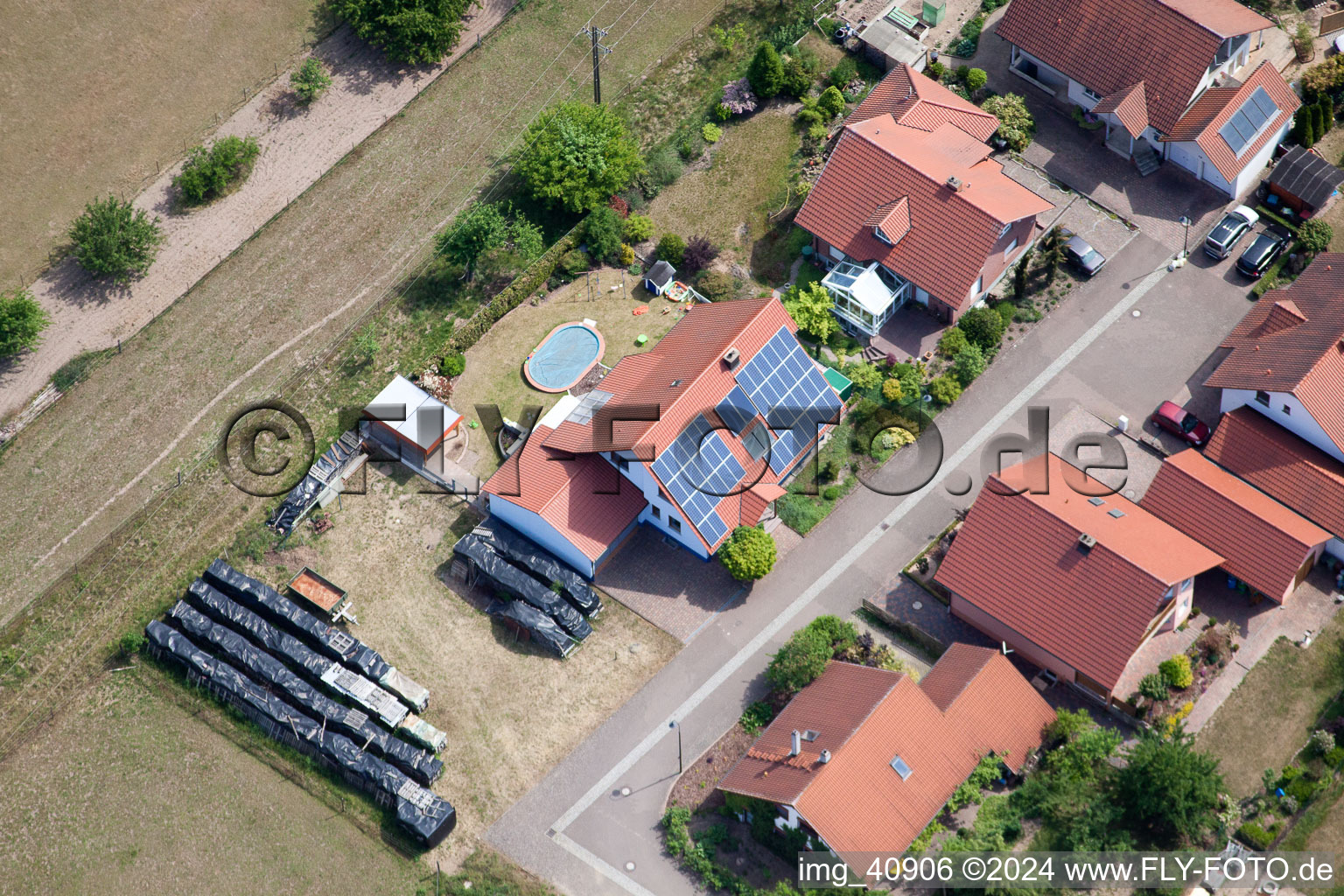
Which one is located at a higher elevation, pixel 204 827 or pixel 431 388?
pixel 431 388

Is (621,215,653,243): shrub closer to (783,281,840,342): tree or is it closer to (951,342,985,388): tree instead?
(783,281,840,342): tree

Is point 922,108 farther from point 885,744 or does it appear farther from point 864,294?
point 885,744

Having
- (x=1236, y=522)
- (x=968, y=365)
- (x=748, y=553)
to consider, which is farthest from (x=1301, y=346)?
(x=748, y=553)

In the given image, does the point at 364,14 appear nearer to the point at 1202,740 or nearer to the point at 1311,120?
the point at 1311,120

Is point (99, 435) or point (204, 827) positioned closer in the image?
point (204, 827)

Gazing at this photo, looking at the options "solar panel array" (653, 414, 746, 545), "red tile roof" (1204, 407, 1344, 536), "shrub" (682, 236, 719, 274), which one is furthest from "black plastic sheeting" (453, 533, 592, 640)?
"red tile roof" (1204, 407, 1344, 536)

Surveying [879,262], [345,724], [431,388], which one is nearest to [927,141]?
[879,262]
